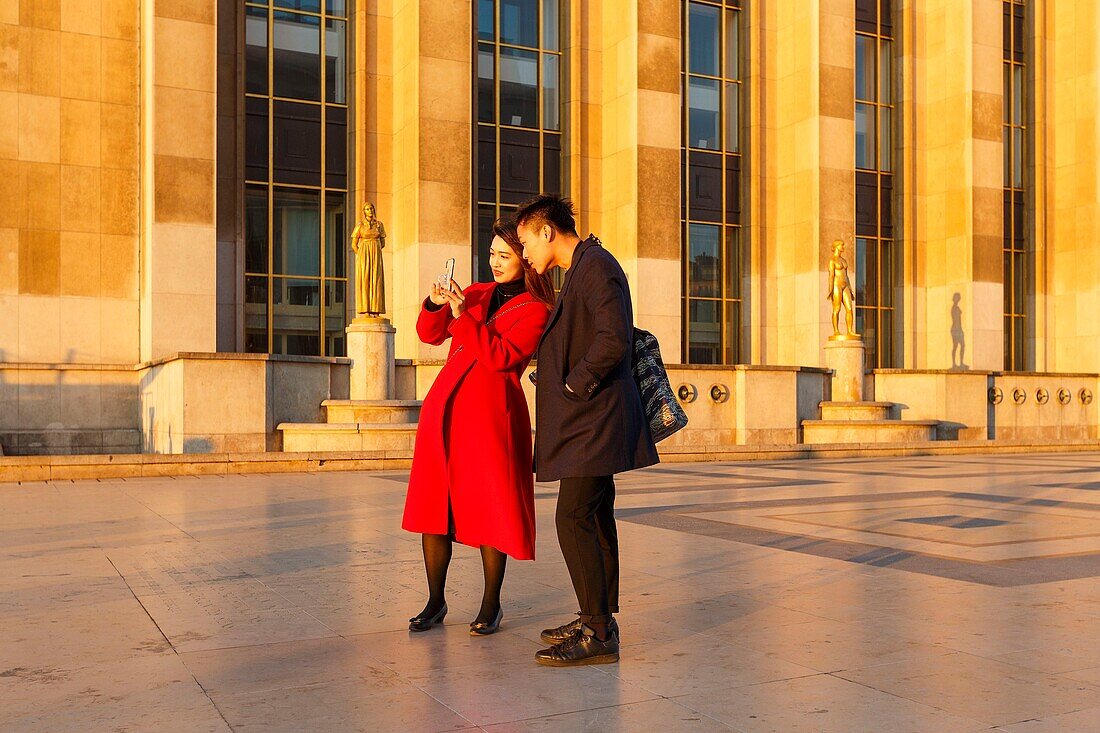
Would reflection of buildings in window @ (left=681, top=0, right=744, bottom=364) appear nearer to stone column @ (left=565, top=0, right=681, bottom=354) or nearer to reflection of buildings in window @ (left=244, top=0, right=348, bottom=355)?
stone column @ (left=565, top=0, right=681, bottom=354)

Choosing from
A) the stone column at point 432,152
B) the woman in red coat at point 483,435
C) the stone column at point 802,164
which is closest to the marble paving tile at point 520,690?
the woman in red coat at point 483,435

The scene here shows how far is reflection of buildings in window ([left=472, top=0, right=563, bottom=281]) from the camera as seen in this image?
95.1ft

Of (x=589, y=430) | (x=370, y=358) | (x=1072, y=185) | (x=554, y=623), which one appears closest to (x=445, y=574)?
(x=554, y=623)

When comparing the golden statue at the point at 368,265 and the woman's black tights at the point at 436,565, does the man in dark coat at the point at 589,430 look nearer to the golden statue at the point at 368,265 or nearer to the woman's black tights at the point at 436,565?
the woman's black tights at the point at 436,565

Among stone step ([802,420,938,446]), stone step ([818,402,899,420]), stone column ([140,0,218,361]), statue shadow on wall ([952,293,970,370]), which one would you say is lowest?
stone step ([802,420,938,446])

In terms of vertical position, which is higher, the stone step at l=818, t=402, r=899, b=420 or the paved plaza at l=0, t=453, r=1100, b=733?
the stone step at l=818, t=402, r=899, b=420

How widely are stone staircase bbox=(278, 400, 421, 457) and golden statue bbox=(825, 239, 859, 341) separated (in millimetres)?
12373

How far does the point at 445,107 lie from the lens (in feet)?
85.8

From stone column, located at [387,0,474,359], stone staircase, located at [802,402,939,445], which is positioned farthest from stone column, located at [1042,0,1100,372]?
stone column, located at [387,0,474,359]

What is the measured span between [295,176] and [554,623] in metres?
23.1

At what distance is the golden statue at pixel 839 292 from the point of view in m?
27.3

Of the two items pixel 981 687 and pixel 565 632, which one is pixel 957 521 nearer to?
pixel 981 687

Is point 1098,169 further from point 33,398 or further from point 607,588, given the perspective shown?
point 607,588

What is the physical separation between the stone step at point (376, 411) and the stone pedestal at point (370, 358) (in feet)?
2.07
